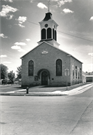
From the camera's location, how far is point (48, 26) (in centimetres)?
3591

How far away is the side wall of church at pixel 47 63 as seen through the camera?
102ft

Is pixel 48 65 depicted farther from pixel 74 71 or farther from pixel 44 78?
pixel 74 71

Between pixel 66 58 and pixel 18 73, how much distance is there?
167 feet

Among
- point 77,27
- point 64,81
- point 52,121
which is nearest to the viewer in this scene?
point 52,121

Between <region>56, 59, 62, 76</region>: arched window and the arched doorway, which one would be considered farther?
the arched doorway

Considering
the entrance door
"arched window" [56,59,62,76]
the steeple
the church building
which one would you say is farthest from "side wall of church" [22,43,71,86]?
the steeple

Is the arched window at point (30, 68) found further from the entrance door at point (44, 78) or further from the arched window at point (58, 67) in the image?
the arched window at point (58, 67)

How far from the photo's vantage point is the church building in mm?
31078

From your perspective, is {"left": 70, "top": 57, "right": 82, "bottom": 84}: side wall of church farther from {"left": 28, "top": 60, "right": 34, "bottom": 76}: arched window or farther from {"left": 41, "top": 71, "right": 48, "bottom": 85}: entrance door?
{"left": 28, "top": 60, "right": 34, "bottom": 76}: arched window

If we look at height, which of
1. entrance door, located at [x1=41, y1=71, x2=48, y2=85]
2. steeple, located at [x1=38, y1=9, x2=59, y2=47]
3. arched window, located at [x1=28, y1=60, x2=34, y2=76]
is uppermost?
steeple, located at [x1=38, y1=9, x2=59, y2=47]

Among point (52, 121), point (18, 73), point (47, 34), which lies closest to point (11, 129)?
point (52, 121)

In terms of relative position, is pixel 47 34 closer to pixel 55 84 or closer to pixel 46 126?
pixel 55 84

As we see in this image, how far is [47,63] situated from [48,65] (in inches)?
19.1

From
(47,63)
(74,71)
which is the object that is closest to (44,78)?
(47,63)
